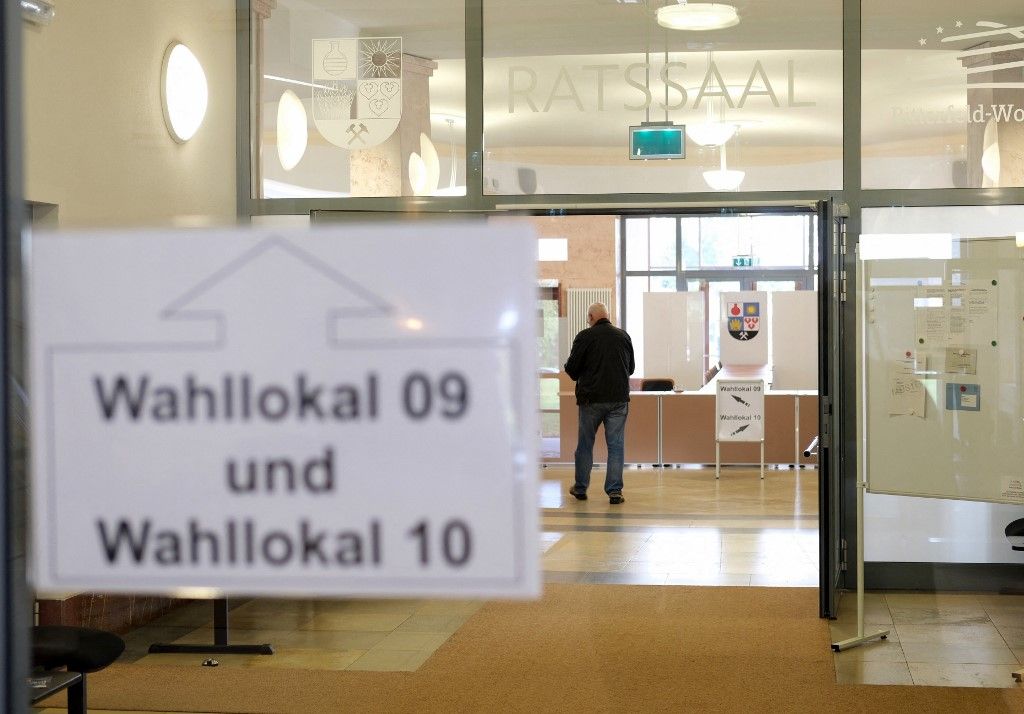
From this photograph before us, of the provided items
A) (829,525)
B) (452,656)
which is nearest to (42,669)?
(452,656)

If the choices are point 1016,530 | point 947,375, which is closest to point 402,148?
point 947,375

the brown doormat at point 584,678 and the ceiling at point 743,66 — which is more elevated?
the ceiling at point 743,66

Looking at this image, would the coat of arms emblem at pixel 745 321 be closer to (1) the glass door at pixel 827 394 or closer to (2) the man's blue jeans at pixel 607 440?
(2) the man's blue jeans at pixel 607 440

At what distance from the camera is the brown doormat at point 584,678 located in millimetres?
4258

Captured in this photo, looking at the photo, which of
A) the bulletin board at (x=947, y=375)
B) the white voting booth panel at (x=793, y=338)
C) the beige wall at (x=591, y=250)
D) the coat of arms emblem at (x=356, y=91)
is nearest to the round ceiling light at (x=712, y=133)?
the bulletin board at (x=947, y=375)

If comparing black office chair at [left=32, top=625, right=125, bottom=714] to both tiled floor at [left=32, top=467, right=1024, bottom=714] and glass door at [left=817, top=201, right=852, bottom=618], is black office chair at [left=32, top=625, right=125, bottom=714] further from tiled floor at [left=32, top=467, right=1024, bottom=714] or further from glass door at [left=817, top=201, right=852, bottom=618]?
glass door at [left=817, top=201, right=852, bottom=618]

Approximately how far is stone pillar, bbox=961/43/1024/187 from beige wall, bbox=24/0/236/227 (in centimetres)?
452

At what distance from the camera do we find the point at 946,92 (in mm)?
5766

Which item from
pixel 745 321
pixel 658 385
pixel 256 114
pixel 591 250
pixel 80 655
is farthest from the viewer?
pixel 591 250

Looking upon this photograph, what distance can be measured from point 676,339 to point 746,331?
0.76 m

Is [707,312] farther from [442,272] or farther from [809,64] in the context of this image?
[442,272]

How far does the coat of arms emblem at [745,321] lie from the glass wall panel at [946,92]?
22.8ft

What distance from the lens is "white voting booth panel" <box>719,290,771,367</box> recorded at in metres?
12.7

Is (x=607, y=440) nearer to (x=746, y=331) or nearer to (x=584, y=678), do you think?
(x=584, y=678)
